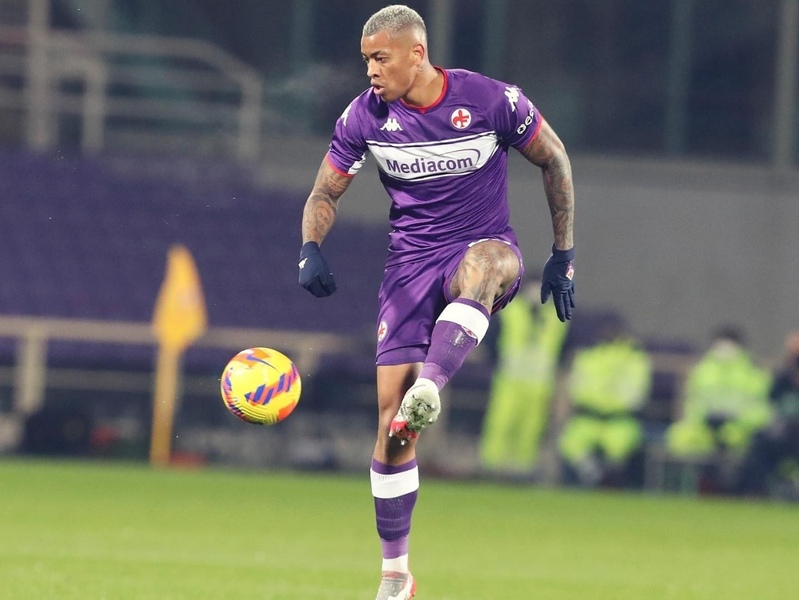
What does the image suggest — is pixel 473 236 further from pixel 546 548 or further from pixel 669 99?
pixel 669 99

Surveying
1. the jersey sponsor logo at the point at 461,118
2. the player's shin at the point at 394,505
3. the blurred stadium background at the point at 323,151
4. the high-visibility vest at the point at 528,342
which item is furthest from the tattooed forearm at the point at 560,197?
the blurred stadium background at the point at 323,151

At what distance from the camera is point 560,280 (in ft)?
24.4

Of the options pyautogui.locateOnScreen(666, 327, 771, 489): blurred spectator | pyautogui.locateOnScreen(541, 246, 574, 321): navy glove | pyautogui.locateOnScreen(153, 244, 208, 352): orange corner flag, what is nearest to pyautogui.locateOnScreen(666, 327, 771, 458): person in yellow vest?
pyautogui.locateOnScreen(666, 327, 771, 489): blurred spectator

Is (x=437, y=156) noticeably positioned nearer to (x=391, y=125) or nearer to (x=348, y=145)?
(x=391, y=125)

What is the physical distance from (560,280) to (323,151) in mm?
16434

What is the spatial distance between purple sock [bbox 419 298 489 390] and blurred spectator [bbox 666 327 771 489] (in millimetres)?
11209

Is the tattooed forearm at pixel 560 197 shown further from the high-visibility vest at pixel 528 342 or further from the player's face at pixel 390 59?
the high-visibility vest at pixel 528 342

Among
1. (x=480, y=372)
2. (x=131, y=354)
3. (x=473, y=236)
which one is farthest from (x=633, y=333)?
(x=473, y=236)

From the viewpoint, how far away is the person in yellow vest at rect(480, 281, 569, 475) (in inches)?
691

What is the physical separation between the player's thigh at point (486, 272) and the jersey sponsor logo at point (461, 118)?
477 millimetres

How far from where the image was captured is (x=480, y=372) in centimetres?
2009

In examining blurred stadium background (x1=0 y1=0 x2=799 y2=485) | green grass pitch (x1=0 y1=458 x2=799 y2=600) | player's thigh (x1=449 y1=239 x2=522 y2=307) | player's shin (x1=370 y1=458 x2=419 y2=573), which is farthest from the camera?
blurred stadium background (x1=0 y1=0 x2=799 y2=485)

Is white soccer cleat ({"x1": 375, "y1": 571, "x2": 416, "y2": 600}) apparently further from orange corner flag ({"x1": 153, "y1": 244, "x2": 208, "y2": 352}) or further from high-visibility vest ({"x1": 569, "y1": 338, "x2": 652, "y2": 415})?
orange corner flag ({"x1": 153, "y1": 244, "x2": 208, "y2": 352})

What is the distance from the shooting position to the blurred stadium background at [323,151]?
21438 mm
